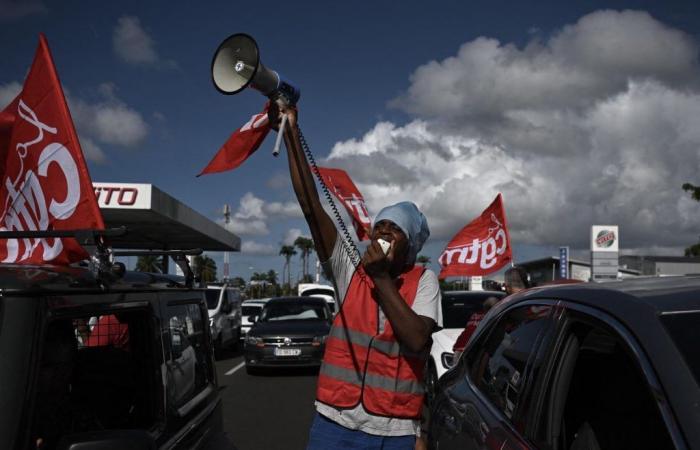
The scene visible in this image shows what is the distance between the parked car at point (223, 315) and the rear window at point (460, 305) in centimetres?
672

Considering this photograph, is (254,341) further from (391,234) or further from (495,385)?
(391,234)

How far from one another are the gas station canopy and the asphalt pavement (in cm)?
435

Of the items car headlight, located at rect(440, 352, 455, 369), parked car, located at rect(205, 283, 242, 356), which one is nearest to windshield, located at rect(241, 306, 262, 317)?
parked car, located at rect(205, 283, 242, 356)

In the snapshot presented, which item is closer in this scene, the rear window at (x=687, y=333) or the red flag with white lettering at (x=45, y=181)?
the rear window at (x=687, y=333)

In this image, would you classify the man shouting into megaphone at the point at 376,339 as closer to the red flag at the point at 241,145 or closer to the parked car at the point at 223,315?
the red flag at the point at 241,145

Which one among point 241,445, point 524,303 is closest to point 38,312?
point 524,303

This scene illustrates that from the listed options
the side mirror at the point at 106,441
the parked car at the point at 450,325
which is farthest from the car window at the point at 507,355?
the parked car at the point at 450,325

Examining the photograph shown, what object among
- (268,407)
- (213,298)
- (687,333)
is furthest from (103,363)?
(213,298)

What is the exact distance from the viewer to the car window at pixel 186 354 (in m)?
3.15

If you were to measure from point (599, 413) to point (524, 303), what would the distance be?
595 millimetres

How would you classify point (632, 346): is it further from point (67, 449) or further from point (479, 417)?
point (67, 449)

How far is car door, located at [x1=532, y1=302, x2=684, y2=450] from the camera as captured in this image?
7.50ft

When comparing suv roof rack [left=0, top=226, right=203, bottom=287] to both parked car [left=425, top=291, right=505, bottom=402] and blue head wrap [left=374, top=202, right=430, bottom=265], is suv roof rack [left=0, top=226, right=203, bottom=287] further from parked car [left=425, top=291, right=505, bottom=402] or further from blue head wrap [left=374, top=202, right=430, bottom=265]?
parked car [left=425, top=291, right=505, bottom=402]

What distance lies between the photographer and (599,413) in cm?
261
